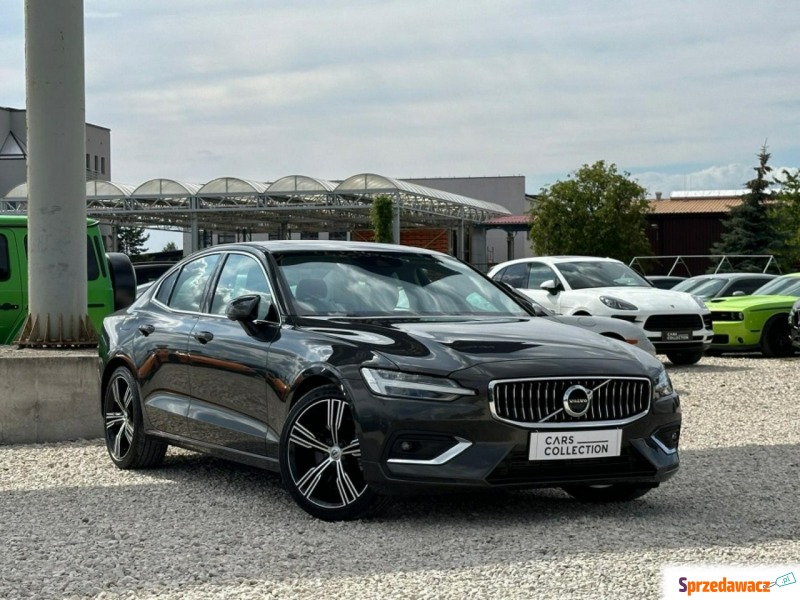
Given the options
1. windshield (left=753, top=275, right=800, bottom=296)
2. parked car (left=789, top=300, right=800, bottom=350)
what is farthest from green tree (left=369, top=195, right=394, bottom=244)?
parked car (left=789, top=300, right=800, bottom=350)

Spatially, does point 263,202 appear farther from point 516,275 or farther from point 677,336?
point 677,336

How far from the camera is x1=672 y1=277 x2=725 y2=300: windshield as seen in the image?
2475 centimetres

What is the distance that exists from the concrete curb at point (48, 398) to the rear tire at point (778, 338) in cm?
1352

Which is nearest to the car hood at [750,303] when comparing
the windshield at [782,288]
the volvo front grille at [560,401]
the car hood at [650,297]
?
the windshield at [782,288]

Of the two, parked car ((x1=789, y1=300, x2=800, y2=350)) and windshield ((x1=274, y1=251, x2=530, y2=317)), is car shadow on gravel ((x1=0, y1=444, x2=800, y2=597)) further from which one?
parked car ((x1=789, y1=300, x2=800, y2=350))

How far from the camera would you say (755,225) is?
190 feet

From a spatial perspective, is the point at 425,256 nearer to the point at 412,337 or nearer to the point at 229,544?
the point at 412,337

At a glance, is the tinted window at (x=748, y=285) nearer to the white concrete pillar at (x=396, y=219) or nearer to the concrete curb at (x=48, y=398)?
the concrete curb at (x=48, y=398)

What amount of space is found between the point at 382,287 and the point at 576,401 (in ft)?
5.35

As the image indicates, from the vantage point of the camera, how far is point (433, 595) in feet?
16.8

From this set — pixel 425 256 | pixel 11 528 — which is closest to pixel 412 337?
pixel 425 256

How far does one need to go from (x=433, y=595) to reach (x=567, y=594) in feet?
1.71

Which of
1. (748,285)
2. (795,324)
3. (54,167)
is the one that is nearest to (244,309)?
(54,167)

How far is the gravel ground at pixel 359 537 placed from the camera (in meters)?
5.38
